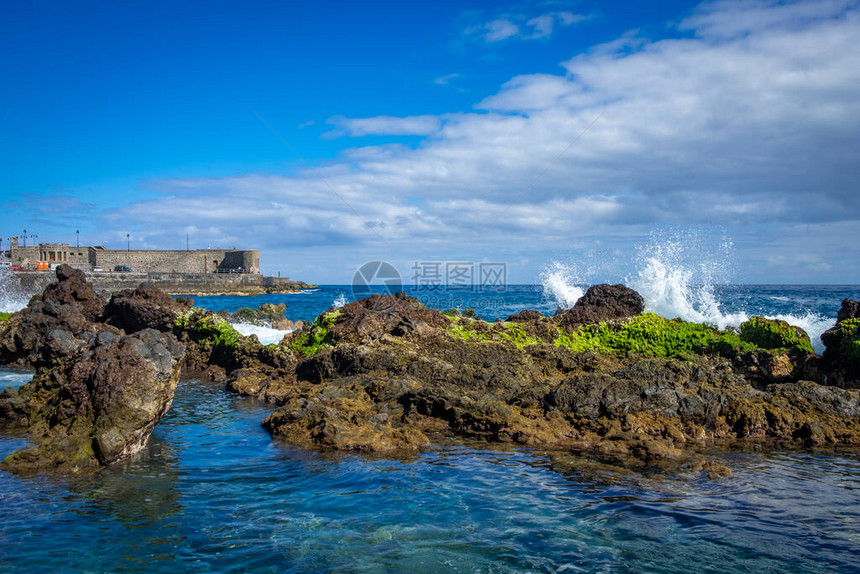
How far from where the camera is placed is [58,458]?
7.50 metres

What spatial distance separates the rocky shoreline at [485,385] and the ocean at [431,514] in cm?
59

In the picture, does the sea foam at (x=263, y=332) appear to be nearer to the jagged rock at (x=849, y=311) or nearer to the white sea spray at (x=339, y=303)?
the white sea spray at (x=339, y=303)

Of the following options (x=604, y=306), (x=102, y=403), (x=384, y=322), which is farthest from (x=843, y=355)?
(x=102, y=403)

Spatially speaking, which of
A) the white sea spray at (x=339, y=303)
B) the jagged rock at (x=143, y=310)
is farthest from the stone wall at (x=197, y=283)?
the jagged rock at (x=143, y=310)

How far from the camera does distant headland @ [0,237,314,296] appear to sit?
87.0m

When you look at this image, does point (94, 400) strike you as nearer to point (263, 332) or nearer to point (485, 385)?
point (485, 385)

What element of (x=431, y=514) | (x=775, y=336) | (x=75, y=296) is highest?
(x=75, y=296)

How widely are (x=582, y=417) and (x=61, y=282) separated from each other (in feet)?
61.2

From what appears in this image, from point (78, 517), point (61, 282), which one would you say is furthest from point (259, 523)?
point (61, 282)

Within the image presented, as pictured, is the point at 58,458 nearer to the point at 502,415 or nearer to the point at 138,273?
the point at 502,415

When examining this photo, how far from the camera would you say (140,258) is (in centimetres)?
9781

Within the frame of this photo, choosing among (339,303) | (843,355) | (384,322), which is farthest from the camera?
(339,303)

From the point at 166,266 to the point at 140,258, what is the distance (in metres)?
4.39

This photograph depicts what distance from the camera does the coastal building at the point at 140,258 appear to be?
9131cm
